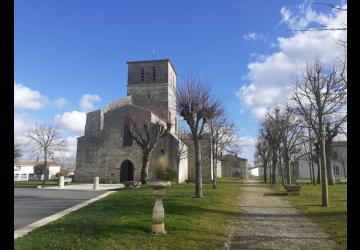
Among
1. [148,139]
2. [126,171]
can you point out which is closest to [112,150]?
[126,171]

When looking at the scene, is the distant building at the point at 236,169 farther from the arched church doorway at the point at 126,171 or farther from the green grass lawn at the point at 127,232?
the green grass lawn at the point at 127,232

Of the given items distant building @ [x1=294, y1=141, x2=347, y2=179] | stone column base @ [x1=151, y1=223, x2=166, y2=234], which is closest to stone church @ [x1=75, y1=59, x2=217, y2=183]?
distant building @ [x1=294, y1=141, x2=347, y2=179]

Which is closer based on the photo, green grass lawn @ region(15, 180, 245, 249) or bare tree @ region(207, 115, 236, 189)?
green grass lawn @ region(15, 180, 245, 249)

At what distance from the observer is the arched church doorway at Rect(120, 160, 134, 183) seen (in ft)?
133

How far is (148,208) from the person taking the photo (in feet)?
42.7

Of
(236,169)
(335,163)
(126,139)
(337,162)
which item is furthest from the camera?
(236,169)

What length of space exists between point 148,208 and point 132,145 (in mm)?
27972

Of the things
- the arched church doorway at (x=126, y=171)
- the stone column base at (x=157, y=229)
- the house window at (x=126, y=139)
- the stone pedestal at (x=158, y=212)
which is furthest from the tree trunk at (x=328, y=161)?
the stone column base at (x=157, y=229)

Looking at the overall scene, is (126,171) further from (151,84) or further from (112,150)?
(151,84)

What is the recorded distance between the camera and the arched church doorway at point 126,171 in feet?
133

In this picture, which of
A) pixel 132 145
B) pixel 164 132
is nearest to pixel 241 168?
pixel 132 145

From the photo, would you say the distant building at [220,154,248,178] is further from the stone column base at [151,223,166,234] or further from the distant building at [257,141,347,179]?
the stone column base at [151,223,166,234]

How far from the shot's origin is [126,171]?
40.8 m
